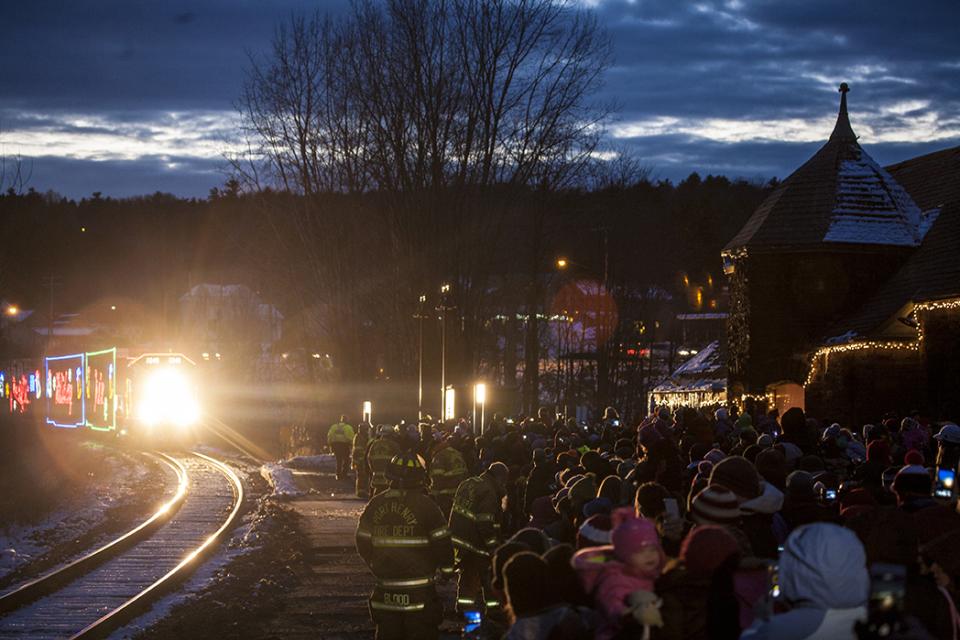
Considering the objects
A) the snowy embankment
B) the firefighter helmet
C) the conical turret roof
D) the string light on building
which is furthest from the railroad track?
the conical turret roof

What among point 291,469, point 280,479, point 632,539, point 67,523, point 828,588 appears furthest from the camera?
point 291,469

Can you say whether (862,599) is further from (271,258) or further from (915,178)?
(271,258)

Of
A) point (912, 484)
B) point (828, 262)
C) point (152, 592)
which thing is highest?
point (828, 262)

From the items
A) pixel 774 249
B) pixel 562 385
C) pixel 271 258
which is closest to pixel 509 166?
pixel 774 249

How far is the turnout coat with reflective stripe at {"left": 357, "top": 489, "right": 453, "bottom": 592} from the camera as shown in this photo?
1003 centimetres

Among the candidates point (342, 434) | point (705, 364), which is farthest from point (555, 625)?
point (705, 364)

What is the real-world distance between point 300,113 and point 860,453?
47.4 meters

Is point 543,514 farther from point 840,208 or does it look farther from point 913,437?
point 840,208

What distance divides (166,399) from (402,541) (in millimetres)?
45197

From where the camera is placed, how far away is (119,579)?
18.6 meters

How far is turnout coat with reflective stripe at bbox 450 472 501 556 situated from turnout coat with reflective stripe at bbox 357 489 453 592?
2.40m

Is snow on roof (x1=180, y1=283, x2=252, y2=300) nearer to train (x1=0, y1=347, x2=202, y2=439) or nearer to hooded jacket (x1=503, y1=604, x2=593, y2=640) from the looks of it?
train (x1=0, y1=347, x2=202, y2=439)

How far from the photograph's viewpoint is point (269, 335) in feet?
429

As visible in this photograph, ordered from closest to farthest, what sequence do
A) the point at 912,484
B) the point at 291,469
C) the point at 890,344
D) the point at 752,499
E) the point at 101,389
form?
the point at 752,499 < the point at 912,484 < the point at 890,344 < the point at 291,469 < the point at 101,389
